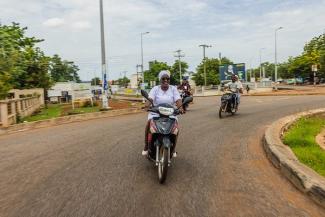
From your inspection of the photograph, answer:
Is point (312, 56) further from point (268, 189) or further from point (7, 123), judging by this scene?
point (268, 189)

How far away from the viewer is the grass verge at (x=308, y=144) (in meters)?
6.63

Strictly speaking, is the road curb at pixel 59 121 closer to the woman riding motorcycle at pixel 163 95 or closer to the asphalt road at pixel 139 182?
the asphalt road at pixel 139 182

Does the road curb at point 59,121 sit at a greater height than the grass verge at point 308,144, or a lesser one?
lesser

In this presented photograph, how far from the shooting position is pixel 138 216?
4398 millimetres

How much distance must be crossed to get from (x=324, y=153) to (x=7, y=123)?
12.0m

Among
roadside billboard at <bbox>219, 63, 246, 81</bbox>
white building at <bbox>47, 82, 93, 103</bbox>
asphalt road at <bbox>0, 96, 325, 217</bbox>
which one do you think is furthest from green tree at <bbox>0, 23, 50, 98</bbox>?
roadside billboard at <bbox>219, 63, 246, 81</bbox>

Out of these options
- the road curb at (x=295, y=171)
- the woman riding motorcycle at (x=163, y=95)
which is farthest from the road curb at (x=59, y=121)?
the road curb at (x=295, y=171)

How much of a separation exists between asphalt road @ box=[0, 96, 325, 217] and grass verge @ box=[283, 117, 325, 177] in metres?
0.63

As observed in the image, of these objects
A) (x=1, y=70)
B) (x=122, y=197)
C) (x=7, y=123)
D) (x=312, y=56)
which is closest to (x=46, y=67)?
(x=1, y=70)

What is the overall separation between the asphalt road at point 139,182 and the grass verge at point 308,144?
0.63 m

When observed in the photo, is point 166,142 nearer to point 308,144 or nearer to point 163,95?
point 163,95

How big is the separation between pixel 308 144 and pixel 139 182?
432 cm

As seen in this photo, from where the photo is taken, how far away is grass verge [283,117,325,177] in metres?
6.63

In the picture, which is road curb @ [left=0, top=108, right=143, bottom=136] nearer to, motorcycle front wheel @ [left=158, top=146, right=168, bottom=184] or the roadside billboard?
motorcycle front wheel @ [left=158, top=146, right=168, bottom=184]
